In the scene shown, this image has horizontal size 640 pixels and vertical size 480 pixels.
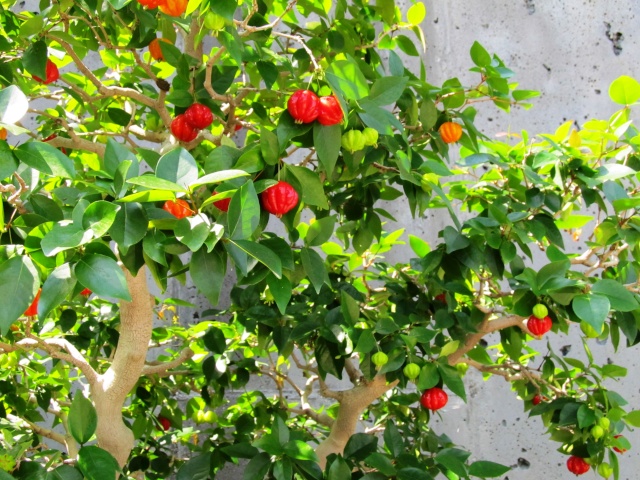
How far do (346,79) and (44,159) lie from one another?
12.7 inches

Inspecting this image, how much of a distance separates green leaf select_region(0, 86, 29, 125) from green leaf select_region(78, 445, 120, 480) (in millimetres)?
452

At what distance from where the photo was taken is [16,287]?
2.25ft

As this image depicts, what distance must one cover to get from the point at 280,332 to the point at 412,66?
1.63 metres

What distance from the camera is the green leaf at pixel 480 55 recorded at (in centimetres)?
125

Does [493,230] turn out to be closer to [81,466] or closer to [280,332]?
[280,332]

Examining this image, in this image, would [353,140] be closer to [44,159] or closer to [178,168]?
[178,168]

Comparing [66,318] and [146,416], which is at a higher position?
[66,318]

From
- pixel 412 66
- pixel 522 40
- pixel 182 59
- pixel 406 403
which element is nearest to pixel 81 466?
pixel 182 59

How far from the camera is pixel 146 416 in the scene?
1.80m

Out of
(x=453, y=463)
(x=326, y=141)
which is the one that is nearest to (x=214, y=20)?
(x=326, y=141)

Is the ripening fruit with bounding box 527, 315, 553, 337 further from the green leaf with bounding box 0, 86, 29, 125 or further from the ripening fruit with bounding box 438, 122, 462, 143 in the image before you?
the green leaf with bounding box 0, 86, 29, 125

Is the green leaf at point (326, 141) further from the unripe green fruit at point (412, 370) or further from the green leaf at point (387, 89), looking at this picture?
the unripe green fruit at point (412, 370)

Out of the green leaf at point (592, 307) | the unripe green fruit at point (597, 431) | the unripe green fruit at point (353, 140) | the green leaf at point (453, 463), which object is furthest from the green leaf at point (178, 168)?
the unripe green fruit at point (597, 431)

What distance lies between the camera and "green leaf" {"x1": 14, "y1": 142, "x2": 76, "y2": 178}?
2.50 feet
